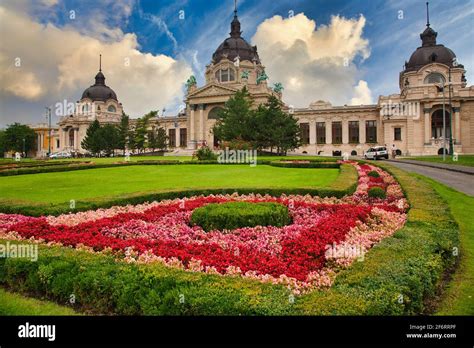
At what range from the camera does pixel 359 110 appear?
2913 inches

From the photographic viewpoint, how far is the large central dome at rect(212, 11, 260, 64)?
7931 centimetres

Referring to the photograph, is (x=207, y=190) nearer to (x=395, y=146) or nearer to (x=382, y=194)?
(x=382, y=194)

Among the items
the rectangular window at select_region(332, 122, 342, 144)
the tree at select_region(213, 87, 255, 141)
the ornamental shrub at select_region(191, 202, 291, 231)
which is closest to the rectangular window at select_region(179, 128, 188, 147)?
the rectangular window at select_region(332, 122, 342, 144)

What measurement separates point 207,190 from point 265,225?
6.13 meters

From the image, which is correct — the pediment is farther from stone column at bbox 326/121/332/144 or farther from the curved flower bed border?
the curved flower bed border

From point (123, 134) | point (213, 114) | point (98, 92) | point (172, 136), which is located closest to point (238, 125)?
point (213, 114)

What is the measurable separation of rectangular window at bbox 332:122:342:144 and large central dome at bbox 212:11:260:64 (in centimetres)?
2337

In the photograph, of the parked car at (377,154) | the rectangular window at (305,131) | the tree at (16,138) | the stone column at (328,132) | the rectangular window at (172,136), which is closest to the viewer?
the parked car at (377,154)

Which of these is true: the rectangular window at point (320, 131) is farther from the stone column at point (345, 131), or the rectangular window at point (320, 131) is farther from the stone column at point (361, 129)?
the stone column at point (361, 129)

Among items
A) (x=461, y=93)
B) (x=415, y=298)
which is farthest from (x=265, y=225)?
(x=461, y=93)

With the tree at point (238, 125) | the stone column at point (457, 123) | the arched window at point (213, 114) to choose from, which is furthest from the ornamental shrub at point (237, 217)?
the arched window at point (213, 114)

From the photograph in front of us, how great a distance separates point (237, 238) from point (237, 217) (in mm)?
1025

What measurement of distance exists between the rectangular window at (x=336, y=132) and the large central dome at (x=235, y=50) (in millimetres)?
23372

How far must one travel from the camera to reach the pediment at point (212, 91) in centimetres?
7306
